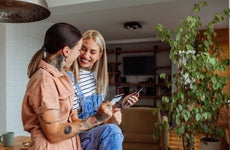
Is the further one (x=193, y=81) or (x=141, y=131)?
(x=141, y=131)

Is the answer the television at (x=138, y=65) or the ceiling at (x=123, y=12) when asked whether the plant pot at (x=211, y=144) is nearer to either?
the ceiling at (x=123, y=12)

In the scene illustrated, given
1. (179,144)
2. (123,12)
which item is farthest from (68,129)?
(179,144)

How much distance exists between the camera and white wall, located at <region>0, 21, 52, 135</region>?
11.9 ft

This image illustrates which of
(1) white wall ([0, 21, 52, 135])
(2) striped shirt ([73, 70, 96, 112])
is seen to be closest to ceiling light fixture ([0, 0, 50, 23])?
(2) striped shirt ([73, 70, 96, 112])

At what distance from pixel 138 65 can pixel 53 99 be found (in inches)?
250

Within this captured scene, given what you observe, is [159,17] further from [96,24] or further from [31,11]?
[31,11]

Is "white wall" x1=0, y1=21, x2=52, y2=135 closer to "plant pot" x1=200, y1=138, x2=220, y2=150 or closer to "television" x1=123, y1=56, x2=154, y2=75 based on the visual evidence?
"plant pot" x1=200, y1=138, x2=220, y2=150

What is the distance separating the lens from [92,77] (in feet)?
4.37

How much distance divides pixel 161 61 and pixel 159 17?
2757 mm

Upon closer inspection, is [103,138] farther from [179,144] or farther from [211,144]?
[179,144]

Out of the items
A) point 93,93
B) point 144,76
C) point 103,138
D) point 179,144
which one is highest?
point 144,76

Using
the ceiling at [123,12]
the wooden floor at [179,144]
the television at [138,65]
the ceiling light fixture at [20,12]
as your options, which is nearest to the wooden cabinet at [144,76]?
the television at [138,65]

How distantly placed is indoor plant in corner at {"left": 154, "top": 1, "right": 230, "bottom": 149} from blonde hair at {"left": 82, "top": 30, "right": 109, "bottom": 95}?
143cm

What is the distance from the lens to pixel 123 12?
4.14 m
